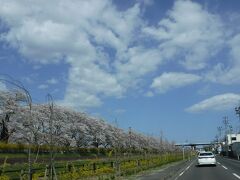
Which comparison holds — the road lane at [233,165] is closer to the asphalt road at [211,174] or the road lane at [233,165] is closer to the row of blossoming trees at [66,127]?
the asphalt road at [211,174]

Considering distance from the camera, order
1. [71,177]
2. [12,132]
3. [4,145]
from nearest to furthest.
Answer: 1. [71,177]
2. [4,145]
3. [12,132]

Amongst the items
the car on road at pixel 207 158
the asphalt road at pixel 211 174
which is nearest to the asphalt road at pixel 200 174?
the asphalt road at pixel 211 174

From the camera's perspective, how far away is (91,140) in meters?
80.2

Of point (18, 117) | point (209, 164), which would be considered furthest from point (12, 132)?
point (209, 164)

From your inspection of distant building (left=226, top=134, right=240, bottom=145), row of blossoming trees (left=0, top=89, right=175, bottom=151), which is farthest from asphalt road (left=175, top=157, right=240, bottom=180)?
distant building (left=226, top=134, right=240, bottom=145)

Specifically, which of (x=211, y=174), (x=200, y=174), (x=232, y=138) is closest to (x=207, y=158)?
(x=200, y=174)

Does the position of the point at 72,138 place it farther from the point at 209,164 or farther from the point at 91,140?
the point at 209,164

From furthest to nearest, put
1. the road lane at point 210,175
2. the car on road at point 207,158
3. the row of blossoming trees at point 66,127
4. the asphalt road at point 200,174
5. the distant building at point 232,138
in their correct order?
the distant building at point 232,138 < the row of blossoming trees at point 66,127 < the car on road at point 207,158 < the asphalt road at point 200,174 < the road lane at point 210,175

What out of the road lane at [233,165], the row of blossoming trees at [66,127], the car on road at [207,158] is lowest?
the road lane at [233,165]

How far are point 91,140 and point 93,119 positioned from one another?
474 cm

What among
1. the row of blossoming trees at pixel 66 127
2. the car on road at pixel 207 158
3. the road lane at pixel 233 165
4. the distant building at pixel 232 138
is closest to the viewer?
the road lane at pixel 233 165

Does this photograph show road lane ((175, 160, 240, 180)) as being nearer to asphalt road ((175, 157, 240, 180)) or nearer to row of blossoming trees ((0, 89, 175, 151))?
asphalt road ((175, 157, 240, 180))

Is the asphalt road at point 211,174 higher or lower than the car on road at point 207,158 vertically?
lower

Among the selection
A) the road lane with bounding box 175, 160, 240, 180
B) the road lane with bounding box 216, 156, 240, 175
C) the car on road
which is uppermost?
the car on road
